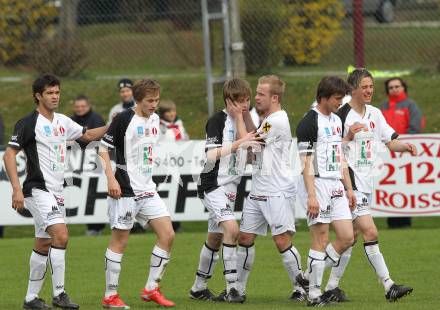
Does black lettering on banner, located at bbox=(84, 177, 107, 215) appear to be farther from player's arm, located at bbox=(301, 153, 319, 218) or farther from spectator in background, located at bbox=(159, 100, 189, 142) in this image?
player's arm, located at bbox=(301, 153, 319, 218)

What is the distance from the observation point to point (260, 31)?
20984mm

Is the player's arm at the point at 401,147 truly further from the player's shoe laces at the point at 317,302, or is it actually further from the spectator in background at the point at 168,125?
the spectator in background at the point at 168,125

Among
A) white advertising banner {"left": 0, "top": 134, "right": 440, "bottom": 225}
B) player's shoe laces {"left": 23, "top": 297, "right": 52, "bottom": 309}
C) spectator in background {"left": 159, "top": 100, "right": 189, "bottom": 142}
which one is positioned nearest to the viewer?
player's shoe laces {"left": 23, "top": 297, "right": 52, "bottom": 309}

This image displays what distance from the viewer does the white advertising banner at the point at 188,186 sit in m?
16.5

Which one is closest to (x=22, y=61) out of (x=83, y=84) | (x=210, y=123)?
(x=83, y=84)

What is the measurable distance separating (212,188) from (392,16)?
11.8 m

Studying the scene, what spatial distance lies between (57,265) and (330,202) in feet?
8.28

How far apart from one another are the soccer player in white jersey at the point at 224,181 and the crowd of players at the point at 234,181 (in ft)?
0.04

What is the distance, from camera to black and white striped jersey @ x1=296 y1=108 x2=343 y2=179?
403 inches

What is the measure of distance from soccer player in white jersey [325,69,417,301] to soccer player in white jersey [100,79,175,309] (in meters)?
1.62

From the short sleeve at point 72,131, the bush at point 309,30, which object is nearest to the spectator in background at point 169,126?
the bush at point 309,30

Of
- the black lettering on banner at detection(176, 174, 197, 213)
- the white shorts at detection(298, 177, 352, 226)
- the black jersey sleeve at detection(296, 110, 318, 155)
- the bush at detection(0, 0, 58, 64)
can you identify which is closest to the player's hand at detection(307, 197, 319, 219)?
the white shorts at detection(298, 177, 352, 226)

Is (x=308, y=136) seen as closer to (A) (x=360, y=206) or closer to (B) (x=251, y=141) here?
(B) (x=251, y=141)

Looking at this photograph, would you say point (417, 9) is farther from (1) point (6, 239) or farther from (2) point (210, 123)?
(2) point (210, 123)
